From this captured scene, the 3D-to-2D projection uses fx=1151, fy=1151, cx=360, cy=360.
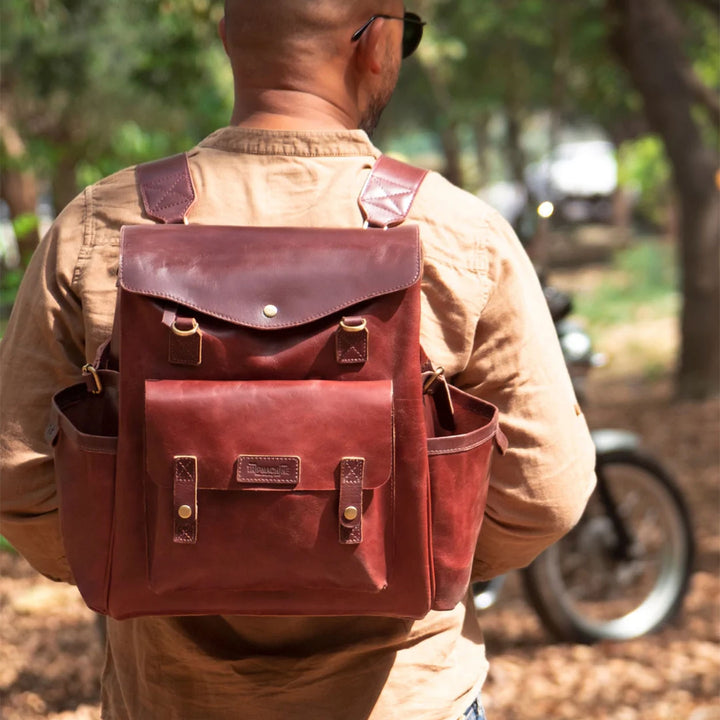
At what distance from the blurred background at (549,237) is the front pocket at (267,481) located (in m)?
1.63

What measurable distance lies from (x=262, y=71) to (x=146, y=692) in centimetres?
91

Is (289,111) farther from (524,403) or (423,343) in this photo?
(524,403)

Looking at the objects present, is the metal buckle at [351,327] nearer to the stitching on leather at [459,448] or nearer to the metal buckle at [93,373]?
the stitching on leather at [459,448]

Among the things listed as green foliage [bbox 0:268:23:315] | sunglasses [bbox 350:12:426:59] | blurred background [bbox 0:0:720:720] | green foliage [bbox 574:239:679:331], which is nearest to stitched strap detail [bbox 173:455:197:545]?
sunglasses [bbox 350:12:426:59]

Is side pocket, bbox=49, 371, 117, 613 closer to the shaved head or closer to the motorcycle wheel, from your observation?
the shaved head

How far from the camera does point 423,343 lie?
158 cm

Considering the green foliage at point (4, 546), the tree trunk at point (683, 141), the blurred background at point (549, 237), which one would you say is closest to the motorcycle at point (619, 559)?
the blurred background at point (549, 237)

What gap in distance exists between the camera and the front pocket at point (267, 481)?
4.58 feet

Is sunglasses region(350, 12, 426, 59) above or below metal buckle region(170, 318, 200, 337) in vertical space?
above

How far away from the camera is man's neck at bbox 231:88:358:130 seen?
166 centimetres

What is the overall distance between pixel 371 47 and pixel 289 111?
0.16 m

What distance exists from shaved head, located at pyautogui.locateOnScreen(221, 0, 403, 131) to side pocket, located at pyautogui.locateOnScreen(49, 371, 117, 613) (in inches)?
19.1

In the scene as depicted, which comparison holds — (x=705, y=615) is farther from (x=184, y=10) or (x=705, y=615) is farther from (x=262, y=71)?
(x=184, y=10)

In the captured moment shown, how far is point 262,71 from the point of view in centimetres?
165
